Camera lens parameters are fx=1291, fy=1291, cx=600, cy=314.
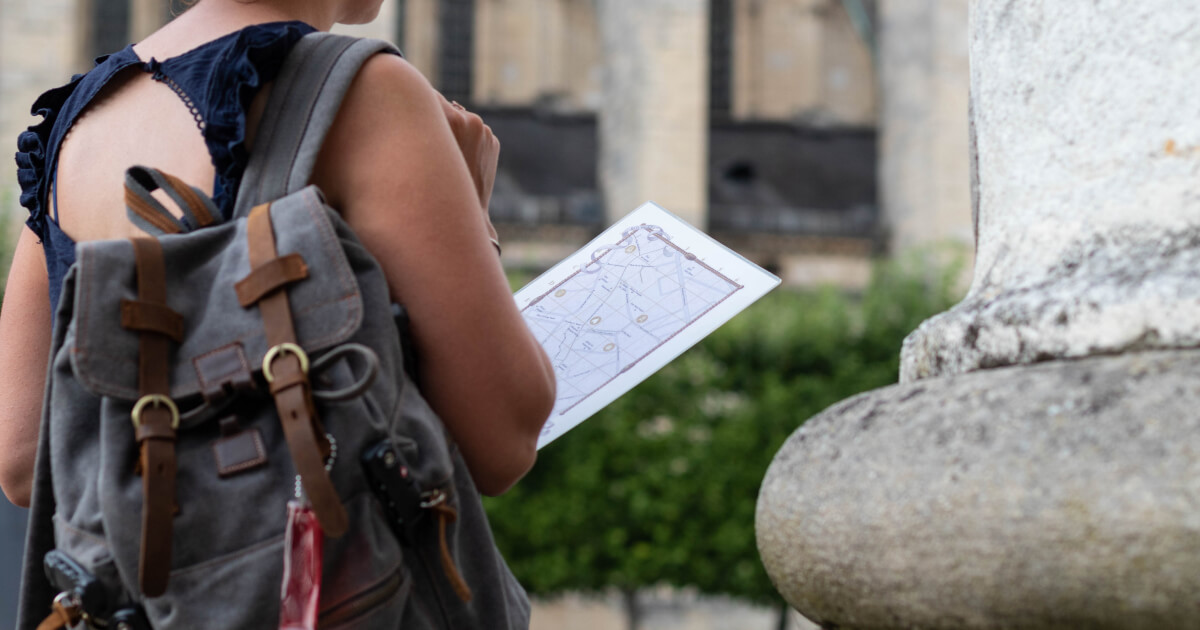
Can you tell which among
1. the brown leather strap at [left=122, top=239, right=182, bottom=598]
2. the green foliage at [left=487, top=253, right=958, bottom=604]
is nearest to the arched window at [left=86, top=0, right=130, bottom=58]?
the green foliage at [left=487, top=253, right=958, bottom=604]

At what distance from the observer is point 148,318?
1.01 metres

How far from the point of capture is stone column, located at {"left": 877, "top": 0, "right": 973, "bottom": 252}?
1675cm

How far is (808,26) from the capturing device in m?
21.2

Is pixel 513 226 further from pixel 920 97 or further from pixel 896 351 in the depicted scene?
pixel 896 351

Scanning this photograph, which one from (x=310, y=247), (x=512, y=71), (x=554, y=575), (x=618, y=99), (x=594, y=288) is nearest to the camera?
(x=310, y=247)

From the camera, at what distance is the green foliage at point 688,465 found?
31.3 feet

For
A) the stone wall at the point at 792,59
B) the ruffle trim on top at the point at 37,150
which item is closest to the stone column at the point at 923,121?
the stone wall at the point at 792,59

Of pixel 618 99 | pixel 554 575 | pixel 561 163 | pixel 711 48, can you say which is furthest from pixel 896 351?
pixel 711 48

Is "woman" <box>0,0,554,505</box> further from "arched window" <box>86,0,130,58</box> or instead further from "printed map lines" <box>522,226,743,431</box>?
"arched window" <box>86,0,130,58</box>

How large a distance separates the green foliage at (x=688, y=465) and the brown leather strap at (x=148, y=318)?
27.5ft

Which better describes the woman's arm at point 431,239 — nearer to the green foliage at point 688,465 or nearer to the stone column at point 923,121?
the green foliage at point 688,465

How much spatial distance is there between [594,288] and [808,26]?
67.5ft

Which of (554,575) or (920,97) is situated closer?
(554,575)

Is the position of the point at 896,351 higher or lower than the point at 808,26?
lower
